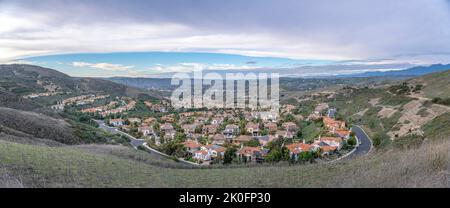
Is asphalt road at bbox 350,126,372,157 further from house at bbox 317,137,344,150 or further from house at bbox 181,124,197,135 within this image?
house at bbox 181,124,197,135

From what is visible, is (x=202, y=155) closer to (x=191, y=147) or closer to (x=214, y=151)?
(x=214, y=151)

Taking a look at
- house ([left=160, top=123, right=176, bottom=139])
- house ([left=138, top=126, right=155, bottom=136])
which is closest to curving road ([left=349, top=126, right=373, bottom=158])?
house ([left=160, top=123, right=176, bottom=139])

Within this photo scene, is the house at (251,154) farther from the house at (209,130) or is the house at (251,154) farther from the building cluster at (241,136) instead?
the house at (209,130)

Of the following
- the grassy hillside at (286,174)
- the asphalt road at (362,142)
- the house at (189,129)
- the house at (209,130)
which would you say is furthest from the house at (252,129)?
the grassy hillside at (286,174)

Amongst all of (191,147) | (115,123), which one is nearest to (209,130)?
(191,147)

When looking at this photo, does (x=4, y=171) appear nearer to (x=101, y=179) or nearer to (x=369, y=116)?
(x=101, y=179)

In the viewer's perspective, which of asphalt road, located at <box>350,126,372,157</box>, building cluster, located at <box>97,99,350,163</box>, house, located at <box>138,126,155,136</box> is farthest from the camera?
house, located at <box>138,126,155,136</box>

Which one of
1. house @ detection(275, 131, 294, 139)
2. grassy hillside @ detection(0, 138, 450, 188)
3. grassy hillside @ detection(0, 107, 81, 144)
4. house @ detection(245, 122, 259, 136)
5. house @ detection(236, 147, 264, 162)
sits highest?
grassy hillside @ detection(0, 138, 450, 188)

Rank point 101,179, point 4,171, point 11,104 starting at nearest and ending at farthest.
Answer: point 4,171
point 101,179
point 11,104
